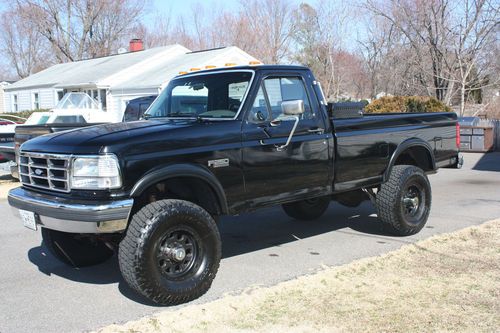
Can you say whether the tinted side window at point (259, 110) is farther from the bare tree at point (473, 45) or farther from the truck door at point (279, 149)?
the bare tree at point (473, 45)

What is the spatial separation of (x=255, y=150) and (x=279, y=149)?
A: 32 cm

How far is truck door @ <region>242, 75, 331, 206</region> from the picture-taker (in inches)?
214

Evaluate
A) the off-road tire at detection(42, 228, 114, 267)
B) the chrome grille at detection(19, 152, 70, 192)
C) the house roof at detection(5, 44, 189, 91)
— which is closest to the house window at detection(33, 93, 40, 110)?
the house roof at detection(5, 44, 189, 91)

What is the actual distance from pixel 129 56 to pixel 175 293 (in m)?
29.6

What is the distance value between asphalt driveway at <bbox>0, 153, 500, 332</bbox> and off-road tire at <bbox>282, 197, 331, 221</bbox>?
0.44ft

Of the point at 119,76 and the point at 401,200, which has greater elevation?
the point at 119,76

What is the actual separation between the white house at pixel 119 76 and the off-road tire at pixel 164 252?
57.4 feet

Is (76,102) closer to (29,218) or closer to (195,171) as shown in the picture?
(29,218)

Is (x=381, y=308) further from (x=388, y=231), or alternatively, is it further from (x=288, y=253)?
(x=388, y=231)

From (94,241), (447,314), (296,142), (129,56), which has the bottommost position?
(447,314)

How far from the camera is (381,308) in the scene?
467 centimetres

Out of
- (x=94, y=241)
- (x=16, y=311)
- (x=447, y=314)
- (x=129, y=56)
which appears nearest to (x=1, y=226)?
(x=94, y=241)

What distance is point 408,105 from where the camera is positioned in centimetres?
2069

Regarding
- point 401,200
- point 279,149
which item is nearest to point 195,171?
point 279,149
